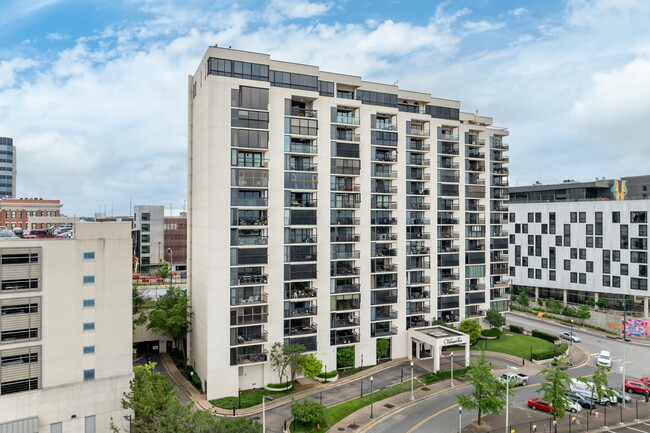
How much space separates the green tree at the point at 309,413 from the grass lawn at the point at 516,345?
3426 cm

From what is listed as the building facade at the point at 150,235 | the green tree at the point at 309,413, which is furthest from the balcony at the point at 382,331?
the building facade at the point at 150,235

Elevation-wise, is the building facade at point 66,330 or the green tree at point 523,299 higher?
the building facade at point 66,330

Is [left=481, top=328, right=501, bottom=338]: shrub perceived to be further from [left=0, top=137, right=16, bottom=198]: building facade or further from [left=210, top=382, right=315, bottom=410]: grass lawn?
[left=0, top=137, right=16, bottom=198]: building facade

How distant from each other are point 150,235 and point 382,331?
85059 mm

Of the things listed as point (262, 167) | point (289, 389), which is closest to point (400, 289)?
point (289, 389)

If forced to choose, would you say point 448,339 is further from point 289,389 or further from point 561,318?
point 561,318

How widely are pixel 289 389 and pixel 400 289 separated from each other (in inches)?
893

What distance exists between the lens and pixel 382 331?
2472 inches

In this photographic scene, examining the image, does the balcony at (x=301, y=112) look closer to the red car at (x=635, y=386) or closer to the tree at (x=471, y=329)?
the tree at (x=471, y=329)

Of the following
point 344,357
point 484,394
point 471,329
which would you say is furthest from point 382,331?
point 484,394

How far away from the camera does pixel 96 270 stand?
42.0 meters

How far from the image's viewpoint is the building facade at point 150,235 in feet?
398

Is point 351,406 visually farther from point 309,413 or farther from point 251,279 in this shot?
point 251,279

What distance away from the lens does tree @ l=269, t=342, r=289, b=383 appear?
5138 cm
